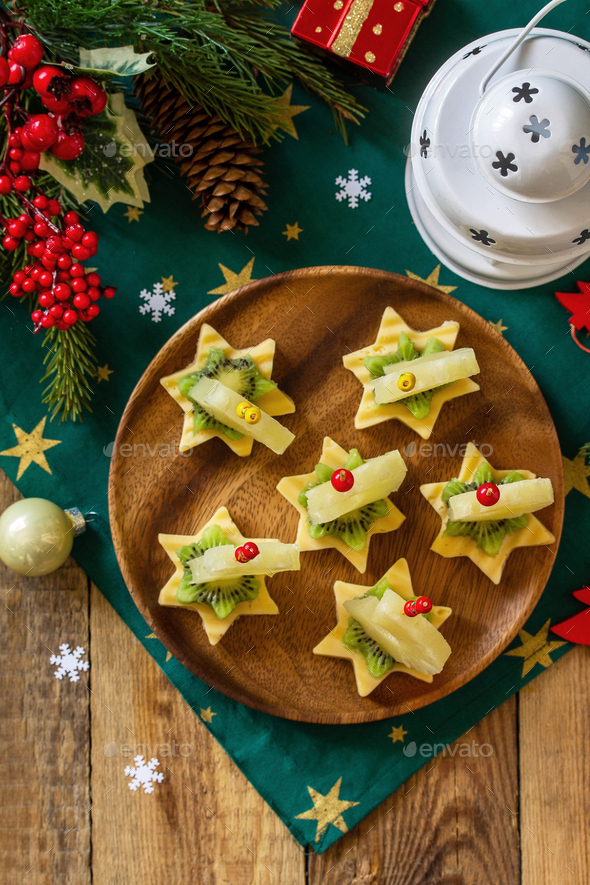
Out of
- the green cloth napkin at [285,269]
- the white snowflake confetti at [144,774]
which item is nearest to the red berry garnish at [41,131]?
the green cloth napkin at [285,269]

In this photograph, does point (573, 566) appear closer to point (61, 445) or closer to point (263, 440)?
point (263, 440)

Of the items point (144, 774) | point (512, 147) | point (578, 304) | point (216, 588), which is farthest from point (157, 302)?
point (144, 774)

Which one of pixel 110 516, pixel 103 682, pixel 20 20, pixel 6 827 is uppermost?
pixel 20 20

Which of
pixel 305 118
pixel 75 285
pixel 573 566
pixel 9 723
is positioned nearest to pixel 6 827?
pixel 9 723

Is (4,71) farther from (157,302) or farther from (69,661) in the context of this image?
(69,661)

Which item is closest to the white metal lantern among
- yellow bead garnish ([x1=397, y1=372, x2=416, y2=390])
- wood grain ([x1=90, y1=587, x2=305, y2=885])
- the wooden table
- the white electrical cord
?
the white electrical cord

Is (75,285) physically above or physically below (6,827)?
above
